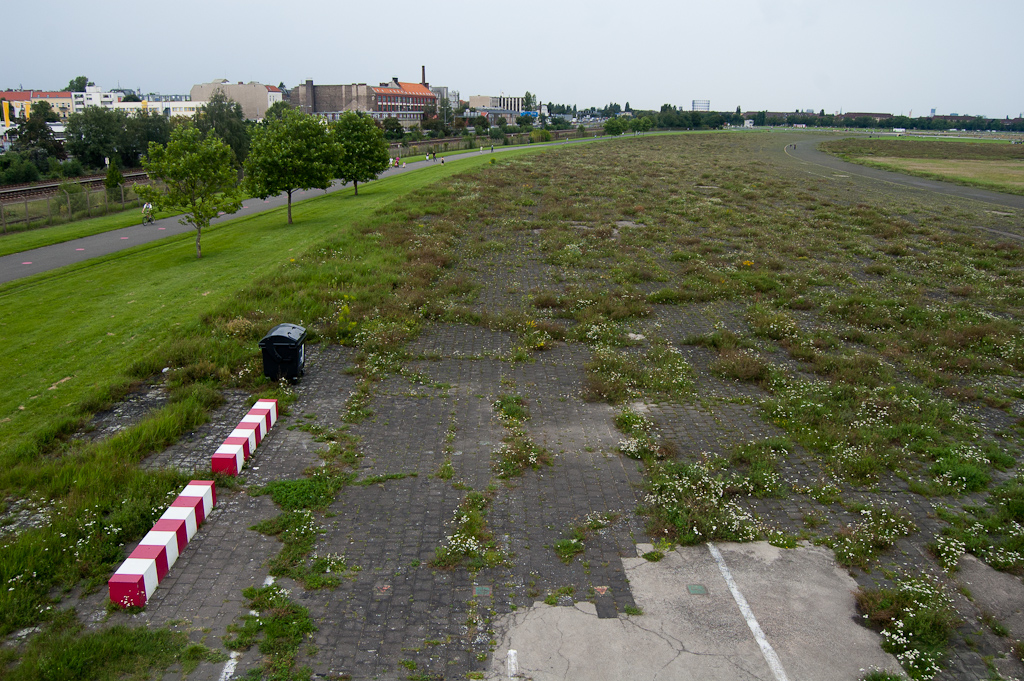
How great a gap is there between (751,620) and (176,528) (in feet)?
23.5

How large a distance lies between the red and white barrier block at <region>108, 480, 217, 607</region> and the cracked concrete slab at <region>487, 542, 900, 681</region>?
4.10 metres

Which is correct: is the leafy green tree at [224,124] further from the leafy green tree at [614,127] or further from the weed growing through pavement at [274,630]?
the leafy green tree at [614,127]

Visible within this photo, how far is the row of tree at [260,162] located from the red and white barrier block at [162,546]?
724 inches

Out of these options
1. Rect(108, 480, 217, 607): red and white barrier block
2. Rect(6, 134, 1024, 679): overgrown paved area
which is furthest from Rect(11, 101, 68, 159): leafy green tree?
Rect(108, 480, 217, 607): red and white barrier block

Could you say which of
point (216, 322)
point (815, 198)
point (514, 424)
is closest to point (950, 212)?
point (815, 198)

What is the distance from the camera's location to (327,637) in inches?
268

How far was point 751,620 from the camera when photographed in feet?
23.7

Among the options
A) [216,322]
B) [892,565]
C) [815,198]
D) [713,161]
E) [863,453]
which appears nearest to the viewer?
[892,565]

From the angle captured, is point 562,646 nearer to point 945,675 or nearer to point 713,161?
point 945,675

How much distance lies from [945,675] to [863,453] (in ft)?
15.7

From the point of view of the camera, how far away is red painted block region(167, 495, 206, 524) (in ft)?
27.7

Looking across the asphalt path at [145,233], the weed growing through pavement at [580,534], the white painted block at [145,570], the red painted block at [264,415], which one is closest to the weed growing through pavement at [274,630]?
the white painted block at [145,570]

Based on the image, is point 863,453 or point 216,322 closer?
point 863,453

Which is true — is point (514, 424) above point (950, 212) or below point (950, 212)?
below
